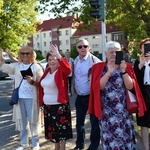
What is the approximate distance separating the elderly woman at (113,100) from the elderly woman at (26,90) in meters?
1.48

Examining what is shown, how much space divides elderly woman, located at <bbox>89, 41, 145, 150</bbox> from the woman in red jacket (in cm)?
76

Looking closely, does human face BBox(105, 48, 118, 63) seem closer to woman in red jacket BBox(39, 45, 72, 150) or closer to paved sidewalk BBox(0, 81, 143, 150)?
woman in red jacket BBox(39, 45, 72, 150)

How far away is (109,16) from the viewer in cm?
1538

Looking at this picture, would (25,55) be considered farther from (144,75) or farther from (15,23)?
(15,23)

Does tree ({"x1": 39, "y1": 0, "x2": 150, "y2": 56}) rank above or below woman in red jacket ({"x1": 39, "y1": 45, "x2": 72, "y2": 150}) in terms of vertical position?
above

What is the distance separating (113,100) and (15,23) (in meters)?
29.3

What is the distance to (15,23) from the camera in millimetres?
31875

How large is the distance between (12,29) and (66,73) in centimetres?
2830

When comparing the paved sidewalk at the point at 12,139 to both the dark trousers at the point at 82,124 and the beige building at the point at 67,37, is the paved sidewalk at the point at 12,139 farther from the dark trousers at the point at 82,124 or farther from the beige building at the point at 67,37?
the beige building at the point at 67,37

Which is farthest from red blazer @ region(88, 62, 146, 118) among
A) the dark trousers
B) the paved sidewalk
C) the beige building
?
the beige building

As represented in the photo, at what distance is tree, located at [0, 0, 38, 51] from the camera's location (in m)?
31.1

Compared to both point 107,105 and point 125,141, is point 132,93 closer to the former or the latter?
Result: point 107,105

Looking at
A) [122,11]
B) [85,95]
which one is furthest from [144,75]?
[122,11]

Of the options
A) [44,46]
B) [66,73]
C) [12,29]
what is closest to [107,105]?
[66,73]
